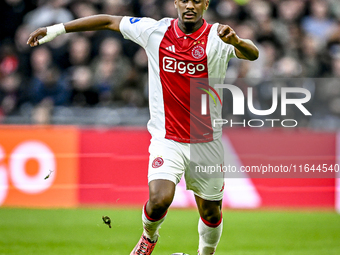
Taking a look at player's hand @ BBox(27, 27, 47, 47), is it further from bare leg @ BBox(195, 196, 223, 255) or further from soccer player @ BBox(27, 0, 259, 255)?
bare leg @ BBox(195, 196, 223, 255)

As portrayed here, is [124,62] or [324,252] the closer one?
[324,252]

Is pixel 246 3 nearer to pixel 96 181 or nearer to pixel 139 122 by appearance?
pixel 139 122

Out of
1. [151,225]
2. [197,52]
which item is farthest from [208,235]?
[197,52]

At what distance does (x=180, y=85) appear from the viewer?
540cm

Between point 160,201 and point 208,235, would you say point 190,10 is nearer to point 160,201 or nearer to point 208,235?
point 160,201

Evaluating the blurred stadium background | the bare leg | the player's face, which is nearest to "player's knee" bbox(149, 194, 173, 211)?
the bare leg

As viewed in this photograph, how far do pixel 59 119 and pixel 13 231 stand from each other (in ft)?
9.77

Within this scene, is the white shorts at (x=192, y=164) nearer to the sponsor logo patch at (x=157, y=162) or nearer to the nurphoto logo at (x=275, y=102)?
the sponsor logo patch at (x=157, y=162)

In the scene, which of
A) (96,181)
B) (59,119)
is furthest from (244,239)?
(59,119)

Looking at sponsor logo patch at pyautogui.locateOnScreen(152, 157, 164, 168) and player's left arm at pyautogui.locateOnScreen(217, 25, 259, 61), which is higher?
A: player's left arm at pyautogui.locateOnScreen(217, 25, 259, 61)

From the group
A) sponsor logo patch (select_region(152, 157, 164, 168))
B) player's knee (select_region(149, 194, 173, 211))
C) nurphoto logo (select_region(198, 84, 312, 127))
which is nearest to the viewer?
player's knee (select_region(149, 194, 173, 211))

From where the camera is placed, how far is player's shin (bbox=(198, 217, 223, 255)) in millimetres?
5585

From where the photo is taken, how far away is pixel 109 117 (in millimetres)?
10367

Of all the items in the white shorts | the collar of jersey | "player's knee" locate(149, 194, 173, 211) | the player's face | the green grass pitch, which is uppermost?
the player's face
